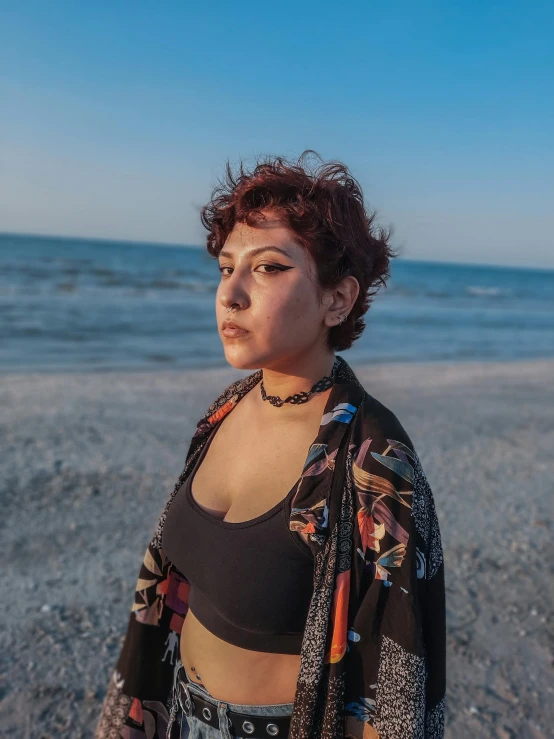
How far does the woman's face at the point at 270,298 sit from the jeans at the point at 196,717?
94 cm

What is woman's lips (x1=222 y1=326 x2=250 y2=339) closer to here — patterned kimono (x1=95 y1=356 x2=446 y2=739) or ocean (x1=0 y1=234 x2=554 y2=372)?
patterned kimono (x1=95 y1=356 x2=446 y2=739)

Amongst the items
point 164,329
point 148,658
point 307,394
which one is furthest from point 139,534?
point 164,329

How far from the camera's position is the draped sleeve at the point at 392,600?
5.06 feet

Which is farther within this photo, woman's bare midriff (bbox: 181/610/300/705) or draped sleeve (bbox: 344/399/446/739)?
woman's bare midriff (bbox: 181/610/300/705)

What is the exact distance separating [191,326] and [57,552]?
14.1 metres

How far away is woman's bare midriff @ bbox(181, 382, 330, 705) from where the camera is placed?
182cm

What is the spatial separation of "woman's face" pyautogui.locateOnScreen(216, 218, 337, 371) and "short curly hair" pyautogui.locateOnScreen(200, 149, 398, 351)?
0.04 m

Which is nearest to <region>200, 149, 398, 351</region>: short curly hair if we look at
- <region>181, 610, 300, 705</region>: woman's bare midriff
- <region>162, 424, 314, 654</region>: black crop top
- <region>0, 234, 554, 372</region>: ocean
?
<region>162, 424, 314, 654</region>: black crop top

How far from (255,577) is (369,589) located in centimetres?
31

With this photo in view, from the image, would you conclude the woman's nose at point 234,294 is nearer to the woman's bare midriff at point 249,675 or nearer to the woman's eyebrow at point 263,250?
the woman's eyebrow at point 263,250

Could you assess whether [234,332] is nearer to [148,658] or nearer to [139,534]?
[148,658]

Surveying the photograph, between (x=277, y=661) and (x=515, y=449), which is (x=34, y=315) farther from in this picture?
(x=277, y=661)

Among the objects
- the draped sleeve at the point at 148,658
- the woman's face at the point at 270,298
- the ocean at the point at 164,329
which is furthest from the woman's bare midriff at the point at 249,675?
the ocean at the point at 164,329

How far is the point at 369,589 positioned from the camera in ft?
5.21
